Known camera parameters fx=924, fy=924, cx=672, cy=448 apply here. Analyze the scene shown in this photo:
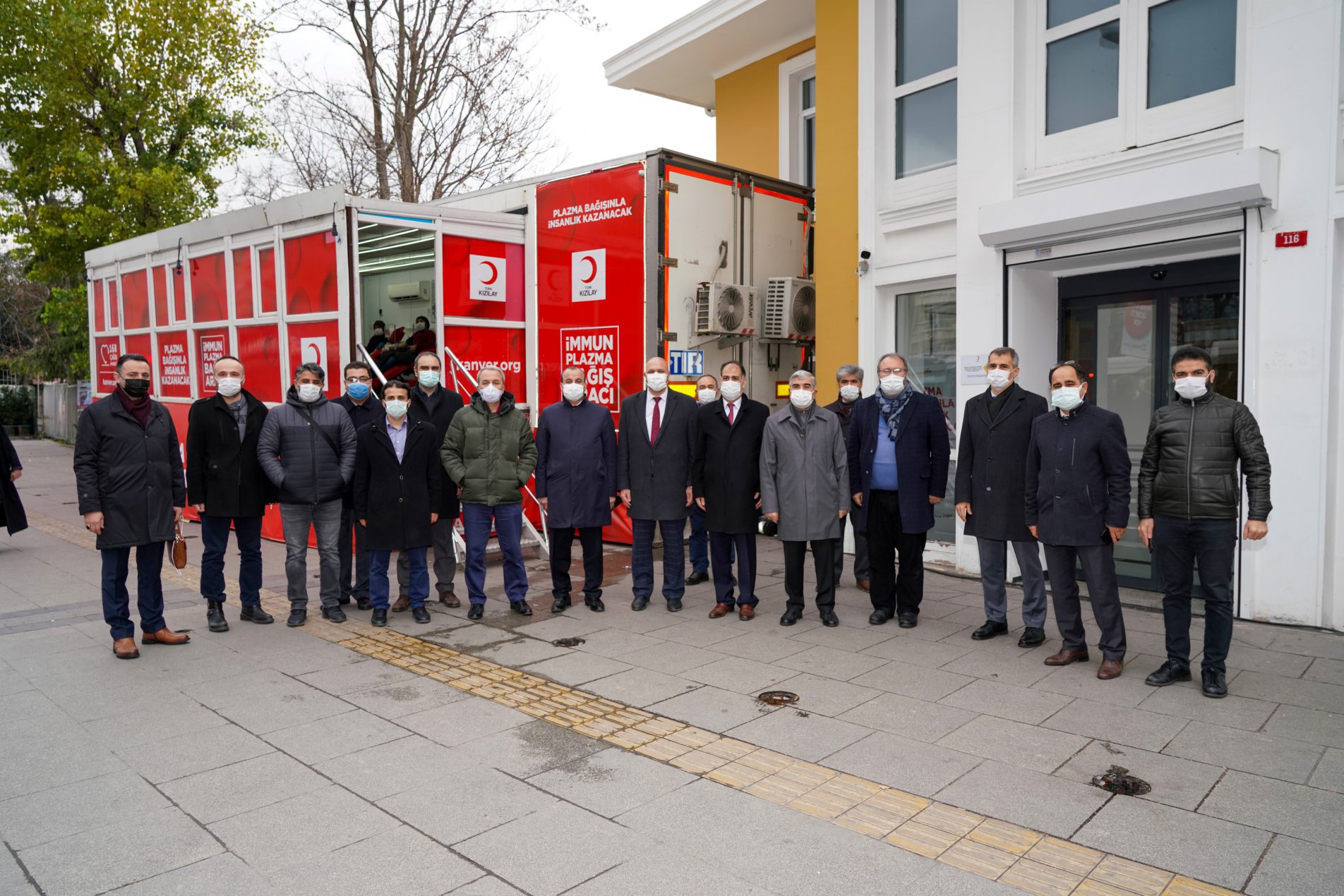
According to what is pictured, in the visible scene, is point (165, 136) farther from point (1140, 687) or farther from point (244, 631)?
point (1140, 687)

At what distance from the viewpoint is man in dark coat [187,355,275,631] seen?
6.87 m

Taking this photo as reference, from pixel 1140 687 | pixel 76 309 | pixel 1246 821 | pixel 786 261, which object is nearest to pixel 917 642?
pixel 1140 687

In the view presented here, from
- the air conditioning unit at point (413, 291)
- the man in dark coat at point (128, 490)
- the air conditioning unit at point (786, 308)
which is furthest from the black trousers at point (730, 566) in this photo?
the air conditioning unit at point (413, 291)

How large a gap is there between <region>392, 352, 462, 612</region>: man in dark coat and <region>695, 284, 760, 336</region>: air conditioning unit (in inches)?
119

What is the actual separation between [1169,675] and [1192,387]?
1.68 m

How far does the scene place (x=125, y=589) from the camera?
6.31 metres

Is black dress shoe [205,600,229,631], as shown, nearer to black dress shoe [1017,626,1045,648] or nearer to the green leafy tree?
black dress shoe [1017,626,1045,648]

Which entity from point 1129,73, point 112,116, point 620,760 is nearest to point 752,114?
point 1129,73

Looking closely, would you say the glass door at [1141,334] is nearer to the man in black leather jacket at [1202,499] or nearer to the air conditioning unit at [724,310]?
the man in black leather jacket at [1202,499]

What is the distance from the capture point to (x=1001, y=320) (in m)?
8.25

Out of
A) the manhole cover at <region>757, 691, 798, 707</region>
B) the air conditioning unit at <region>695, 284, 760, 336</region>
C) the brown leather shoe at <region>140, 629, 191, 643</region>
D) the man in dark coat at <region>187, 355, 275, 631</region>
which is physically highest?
the air conditioning unit at <region>695, 284, 760, 336</region>

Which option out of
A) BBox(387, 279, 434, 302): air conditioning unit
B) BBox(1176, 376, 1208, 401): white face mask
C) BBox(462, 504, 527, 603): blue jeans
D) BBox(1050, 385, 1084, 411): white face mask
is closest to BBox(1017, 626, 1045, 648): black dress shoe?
BBox(1050, 385, 1084, 411): white face mask

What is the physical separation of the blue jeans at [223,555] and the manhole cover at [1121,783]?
5835 millimetres

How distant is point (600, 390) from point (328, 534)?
3.73 metres
